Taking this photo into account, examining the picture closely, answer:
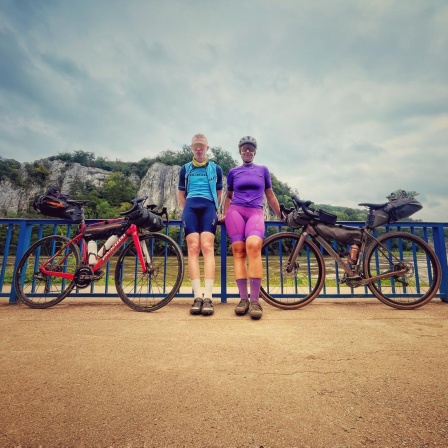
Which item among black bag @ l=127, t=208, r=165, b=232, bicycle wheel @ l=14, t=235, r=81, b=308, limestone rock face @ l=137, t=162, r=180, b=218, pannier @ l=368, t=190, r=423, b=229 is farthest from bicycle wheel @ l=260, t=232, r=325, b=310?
limestone rock face @ l=137, t=162, r=180, b=218

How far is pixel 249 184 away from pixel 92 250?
7.14 ft

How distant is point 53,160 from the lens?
9212cm

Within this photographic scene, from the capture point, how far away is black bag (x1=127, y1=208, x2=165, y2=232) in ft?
9.74

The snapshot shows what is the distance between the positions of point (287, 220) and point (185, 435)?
2.68 m

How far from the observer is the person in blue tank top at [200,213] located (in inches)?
110

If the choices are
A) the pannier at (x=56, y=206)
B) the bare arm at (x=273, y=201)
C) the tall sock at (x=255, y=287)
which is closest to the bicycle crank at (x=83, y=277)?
the pannier at (x=56, y=206)

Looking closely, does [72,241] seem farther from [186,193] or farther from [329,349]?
[329,349]

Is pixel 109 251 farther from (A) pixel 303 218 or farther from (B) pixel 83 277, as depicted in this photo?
(A) pixel 303 218

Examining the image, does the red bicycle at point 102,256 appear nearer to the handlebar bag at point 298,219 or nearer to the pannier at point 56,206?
the pannier at point 56,206

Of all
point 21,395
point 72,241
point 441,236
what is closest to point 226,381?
point 21,395

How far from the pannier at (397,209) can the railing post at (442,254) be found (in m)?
1.01

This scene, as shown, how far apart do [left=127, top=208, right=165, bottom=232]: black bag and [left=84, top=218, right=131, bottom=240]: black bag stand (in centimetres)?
12

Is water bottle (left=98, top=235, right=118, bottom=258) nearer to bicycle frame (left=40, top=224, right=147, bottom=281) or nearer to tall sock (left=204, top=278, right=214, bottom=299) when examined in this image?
bicycle frame (left=40, top=224, right=147, bottom=281)

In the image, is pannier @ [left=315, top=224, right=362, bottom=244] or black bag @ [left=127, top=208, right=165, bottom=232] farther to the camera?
pannier @ [left=315, top=224, right=362, bottom=244]
